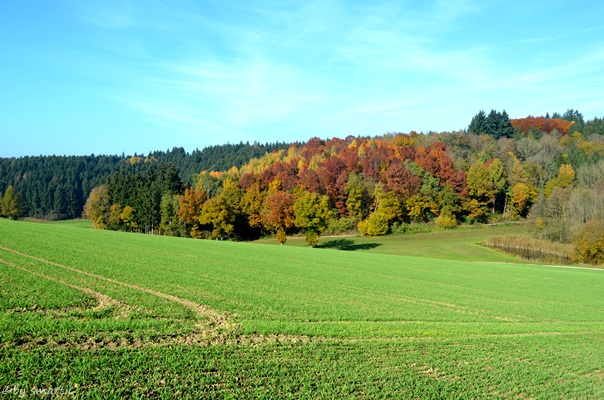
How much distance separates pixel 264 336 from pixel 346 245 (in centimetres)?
7416

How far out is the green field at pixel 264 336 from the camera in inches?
409

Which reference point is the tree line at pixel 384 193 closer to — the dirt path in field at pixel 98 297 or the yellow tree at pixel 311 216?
the yellow tree at pixel 311 216

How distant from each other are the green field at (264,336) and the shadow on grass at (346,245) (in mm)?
56096

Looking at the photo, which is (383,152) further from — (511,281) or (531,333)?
(531,333)

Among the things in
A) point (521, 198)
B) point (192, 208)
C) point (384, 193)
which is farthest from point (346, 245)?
point (521, 198)

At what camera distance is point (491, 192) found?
361ft

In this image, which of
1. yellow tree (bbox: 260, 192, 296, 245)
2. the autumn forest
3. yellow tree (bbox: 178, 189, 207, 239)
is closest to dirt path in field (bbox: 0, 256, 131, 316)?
the autumn forest

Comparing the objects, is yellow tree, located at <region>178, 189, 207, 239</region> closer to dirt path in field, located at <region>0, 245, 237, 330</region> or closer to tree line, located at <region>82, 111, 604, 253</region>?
tree line, located at <region>82, 111, 604, 253</region>

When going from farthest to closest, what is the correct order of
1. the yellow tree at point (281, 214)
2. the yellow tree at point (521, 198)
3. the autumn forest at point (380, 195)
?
the yellow tree at point (521, 198), the autumn forest at point (380, 195), the yellow tree at point (281, 214)

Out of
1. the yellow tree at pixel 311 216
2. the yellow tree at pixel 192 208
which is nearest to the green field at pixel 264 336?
the yellow tree at pixel 311 216

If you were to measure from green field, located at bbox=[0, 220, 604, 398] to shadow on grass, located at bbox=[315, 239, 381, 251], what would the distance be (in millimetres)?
56096

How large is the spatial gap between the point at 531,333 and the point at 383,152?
116480mm

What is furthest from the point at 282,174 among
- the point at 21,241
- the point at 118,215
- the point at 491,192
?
the point at 21,241

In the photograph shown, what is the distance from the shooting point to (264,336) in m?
14.4
